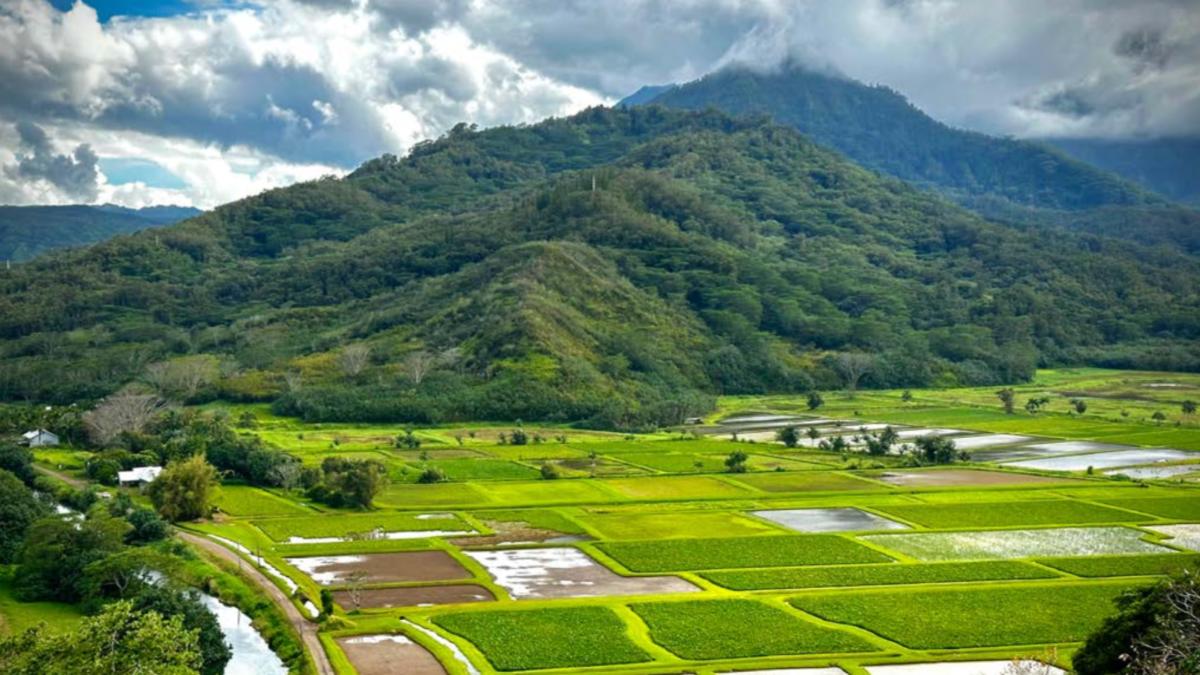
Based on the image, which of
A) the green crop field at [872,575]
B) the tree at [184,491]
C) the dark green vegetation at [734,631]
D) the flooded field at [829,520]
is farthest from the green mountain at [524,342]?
the dark green vegetation at [734,631]

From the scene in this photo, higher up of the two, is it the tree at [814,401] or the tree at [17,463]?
the tree at [814,401]

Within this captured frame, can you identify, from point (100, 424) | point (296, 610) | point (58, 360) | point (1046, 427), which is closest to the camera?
point (296, 610)

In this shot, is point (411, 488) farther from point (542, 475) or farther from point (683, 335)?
point (683, 335)

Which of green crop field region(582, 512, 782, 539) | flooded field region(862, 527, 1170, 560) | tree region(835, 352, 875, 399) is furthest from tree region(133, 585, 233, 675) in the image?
tree region(835, 352, 875, 399)

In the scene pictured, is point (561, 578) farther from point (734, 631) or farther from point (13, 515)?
point (13, 515)

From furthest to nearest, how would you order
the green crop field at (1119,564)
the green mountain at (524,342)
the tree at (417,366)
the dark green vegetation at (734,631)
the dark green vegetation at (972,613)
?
the tree at (417,366)
the green mountain at (524,342)
the green crop field at (1119,564)
the dark green vegetation at (972,613)
the dark green vegetation at (734,631)

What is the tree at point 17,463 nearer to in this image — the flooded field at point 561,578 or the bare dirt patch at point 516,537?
the bare dirt patch at point 516,537

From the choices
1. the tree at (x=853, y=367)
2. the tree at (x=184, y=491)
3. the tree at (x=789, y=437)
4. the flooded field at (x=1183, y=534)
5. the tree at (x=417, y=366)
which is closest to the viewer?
the flooded field at (x=1183, y=534)

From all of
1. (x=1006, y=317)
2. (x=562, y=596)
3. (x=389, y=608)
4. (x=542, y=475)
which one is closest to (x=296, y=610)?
(x=389, y=608)
